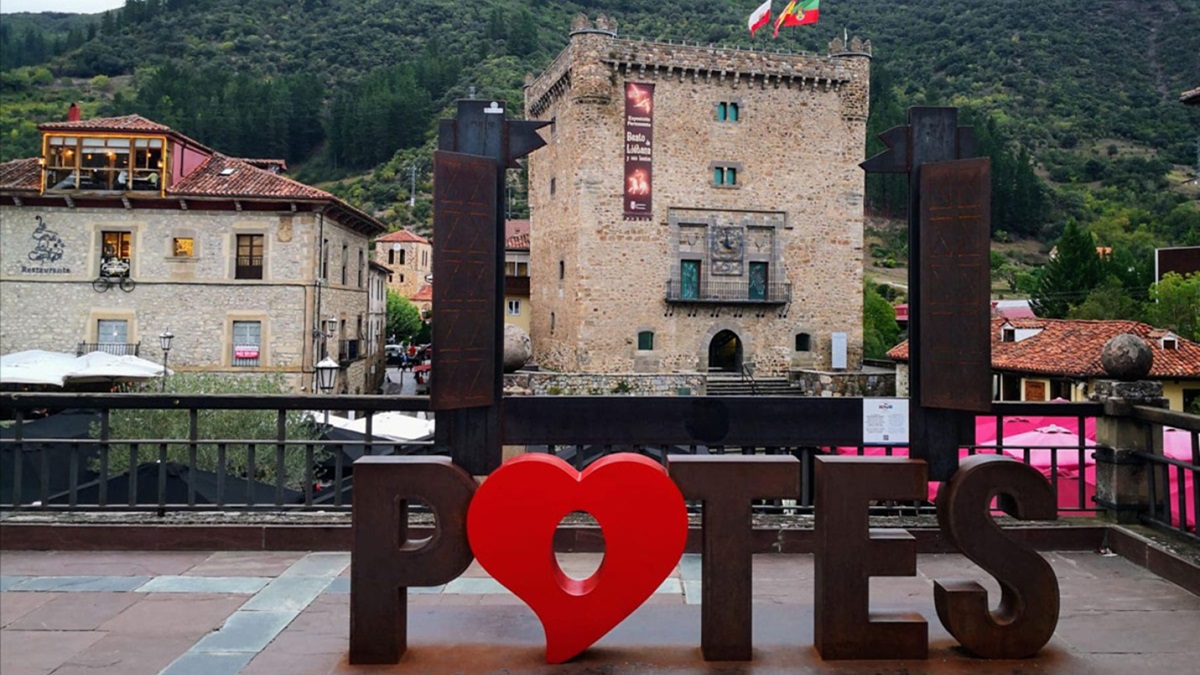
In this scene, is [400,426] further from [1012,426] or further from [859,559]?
[859,559]

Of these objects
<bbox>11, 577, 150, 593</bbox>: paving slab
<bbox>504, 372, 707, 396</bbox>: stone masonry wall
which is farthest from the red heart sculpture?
<bbox>504, 372, 707, 396</bbox>: stone masonry wall

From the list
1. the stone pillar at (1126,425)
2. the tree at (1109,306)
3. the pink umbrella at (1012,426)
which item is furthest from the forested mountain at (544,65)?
the stone pillar at (1126,425)

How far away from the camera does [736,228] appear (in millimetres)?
33000

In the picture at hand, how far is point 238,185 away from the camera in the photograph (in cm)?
2591

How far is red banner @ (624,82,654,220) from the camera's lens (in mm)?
31531

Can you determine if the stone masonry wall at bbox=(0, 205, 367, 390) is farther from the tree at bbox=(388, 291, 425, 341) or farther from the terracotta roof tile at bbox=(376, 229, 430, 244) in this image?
the terracotta roof tile at bbox=(376, 229, 430, 244)

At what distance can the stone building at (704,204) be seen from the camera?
1243 inches

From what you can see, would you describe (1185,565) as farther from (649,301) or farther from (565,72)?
(565,72)

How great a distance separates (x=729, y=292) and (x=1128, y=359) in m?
27.3

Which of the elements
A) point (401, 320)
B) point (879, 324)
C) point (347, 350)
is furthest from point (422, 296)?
point (347, 350)

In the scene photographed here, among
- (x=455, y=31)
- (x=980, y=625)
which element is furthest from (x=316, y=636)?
(x=455, y=31)

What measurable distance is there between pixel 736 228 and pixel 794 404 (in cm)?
2790

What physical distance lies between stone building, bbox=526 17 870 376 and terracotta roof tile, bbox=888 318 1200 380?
26.5 feet

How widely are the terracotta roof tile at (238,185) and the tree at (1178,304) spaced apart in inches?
1120
